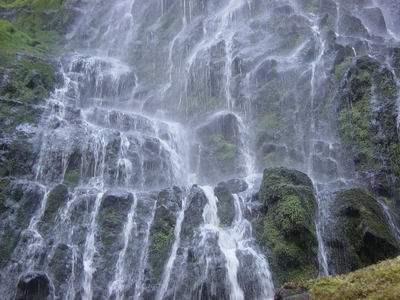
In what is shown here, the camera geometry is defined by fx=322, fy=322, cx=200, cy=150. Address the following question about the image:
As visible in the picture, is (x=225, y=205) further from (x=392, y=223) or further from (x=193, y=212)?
(x=392, y=223)

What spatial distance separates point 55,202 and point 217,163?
440 inches

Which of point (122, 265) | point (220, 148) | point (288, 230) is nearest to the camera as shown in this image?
point (288, 230)

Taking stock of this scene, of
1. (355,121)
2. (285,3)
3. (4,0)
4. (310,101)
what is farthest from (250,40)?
(4,0)

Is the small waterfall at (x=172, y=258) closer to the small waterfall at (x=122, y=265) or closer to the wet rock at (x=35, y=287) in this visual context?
the small waterfall at (x=122, y=265)

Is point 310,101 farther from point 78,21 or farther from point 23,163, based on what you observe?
point 78,21

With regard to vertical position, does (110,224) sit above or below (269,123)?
below

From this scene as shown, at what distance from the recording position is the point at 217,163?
2355 centimetres

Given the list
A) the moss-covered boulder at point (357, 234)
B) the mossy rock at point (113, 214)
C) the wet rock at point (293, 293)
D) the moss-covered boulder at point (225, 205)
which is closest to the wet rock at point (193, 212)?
the moss-covered boulder at point (225, 205)

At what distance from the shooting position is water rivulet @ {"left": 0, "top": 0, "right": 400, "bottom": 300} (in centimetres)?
1355

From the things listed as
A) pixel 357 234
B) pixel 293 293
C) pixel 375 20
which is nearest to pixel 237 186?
pixel 357 234

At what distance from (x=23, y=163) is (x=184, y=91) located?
51.3 feet

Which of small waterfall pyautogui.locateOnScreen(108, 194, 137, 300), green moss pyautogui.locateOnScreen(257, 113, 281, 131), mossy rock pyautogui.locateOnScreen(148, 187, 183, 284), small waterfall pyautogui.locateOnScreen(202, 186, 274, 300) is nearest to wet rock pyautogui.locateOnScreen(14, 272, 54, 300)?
small waterfall pyautogui.locateOnScreen(108, 194, 137, 300)

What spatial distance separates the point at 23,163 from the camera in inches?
756

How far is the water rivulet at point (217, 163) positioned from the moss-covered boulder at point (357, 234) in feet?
0.17
